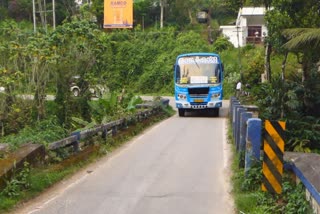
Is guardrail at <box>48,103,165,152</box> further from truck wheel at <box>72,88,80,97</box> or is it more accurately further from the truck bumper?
the truck bumper

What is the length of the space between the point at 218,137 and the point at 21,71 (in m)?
6.81

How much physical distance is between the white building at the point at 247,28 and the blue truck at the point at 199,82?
102 ft

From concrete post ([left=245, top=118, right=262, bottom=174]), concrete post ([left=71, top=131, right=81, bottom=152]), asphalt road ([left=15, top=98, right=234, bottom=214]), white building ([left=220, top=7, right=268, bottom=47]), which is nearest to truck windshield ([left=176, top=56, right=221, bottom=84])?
asphalt road ([left=15, top=98, right=234, bottom=214])

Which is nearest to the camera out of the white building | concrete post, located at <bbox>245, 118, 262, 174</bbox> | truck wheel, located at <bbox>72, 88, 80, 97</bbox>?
concrete post, located at <bbox>245, 118, 262, 174</bbox>

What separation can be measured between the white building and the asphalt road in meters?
43.1

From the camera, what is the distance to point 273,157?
692cm

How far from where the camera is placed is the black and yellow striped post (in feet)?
22.5

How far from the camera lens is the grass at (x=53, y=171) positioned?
709cm

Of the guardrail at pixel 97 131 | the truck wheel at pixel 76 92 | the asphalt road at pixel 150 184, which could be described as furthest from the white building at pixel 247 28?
the asphalt road at pixel 150 184

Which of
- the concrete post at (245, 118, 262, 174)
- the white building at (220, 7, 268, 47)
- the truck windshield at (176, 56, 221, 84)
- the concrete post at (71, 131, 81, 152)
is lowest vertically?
the concrete post at (71, 131, 81, 152)

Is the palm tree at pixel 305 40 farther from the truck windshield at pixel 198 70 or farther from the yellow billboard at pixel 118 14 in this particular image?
the yellow billboard at pixel 118 14

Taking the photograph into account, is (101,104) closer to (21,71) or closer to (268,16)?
(21,71)

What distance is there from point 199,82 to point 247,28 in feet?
119

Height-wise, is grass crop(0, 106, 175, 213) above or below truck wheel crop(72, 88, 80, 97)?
below
